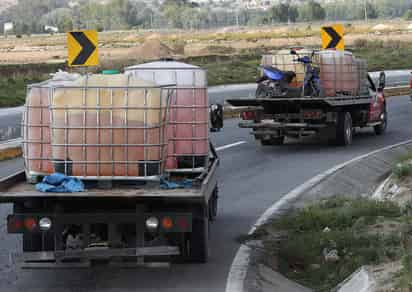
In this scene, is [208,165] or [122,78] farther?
[208,165]

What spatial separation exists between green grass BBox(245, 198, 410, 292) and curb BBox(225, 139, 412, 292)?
0.25m

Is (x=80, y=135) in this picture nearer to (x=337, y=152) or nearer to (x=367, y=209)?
(x=367, y=209)

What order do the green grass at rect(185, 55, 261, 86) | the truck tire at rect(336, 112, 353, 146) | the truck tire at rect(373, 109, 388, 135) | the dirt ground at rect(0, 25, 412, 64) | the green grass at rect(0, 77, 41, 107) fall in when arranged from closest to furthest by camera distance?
1. the truck tire at rect(336, 112, 353, 146)
2. the truck tire at rect(373, 109, 388, 135)
3. the green grass at rect(0, 77, 41, 107)
4. the green grass at rect(185, 55, 261, 86)
5. the dirt ground at rect(0, 25, 412, 64)

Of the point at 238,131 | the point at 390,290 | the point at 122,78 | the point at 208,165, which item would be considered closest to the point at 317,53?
the point at 238,131

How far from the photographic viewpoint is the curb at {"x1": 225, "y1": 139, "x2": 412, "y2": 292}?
9461mm

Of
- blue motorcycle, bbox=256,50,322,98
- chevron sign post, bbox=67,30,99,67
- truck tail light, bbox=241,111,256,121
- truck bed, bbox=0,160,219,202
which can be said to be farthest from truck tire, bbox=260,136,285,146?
truck bed, bbox=0,160,219,202

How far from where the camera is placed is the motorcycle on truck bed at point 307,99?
2083 cm

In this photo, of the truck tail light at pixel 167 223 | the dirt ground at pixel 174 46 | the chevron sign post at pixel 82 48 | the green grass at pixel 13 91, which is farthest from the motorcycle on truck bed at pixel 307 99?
the dirt ground at pixel 174 46

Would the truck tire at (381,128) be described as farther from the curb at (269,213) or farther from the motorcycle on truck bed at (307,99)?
the curb at (269,213)

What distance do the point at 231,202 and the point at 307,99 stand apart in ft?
20.8

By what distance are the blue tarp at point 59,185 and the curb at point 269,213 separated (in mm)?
1671

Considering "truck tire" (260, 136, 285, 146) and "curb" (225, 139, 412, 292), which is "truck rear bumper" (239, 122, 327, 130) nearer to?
"truck tire" (260, 136, 285, 146)

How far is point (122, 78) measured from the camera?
Result: 30.7 feet

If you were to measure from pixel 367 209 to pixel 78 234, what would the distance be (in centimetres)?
462
